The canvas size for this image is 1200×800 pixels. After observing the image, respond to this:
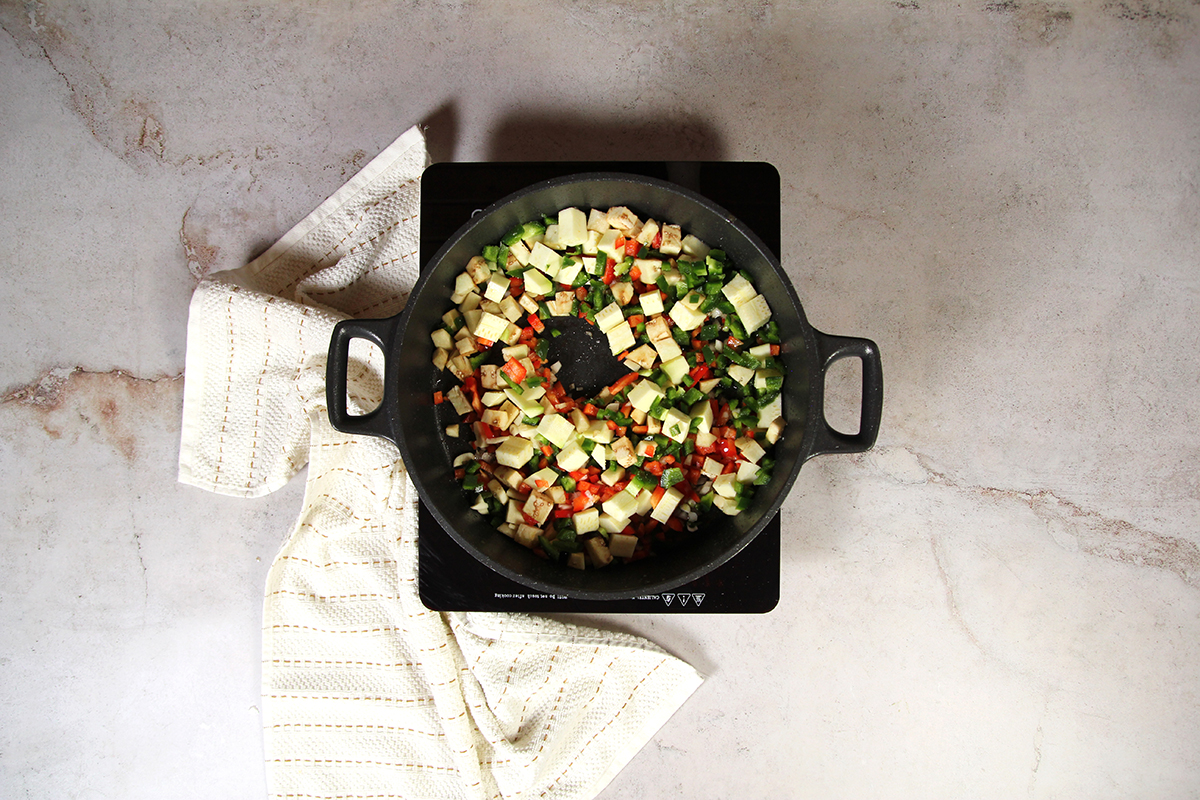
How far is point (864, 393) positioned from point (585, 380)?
41 cm

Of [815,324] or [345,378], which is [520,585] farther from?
[815,324]

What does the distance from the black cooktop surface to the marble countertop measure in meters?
0.15

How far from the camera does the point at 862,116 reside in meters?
1.25

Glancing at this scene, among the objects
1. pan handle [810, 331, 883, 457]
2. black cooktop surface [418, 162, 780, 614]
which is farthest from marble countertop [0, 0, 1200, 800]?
pan handle [810, 331, 883, 457]

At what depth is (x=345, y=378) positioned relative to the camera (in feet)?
3.15

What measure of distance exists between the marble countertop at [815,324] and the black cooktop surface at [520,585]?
15cm

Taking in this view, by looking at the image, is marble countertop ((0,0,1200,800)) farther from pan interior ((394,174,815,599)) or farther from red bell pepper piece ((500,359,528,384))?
red bell pepper piece ((500,359,528,384))

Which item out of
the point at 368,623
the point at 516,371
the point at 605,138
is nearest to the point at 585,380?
the point at 516,371

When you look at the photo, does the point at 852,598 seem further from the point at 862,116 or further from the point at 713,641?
the point at 862,116

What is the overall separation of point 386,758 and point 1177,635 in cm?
137

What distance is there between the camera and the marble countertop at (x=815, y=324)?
1.25m

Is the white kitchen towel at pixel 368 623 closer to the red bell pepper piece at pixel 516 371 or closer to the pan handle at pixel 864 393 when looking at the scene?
the red bell pepper piece at pixel 516 371

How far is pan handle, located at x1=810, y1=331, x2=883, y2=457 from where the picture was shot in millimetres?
924

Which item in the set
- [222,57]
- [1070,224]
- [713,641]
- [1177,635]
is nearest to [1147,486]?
[1177,635]
